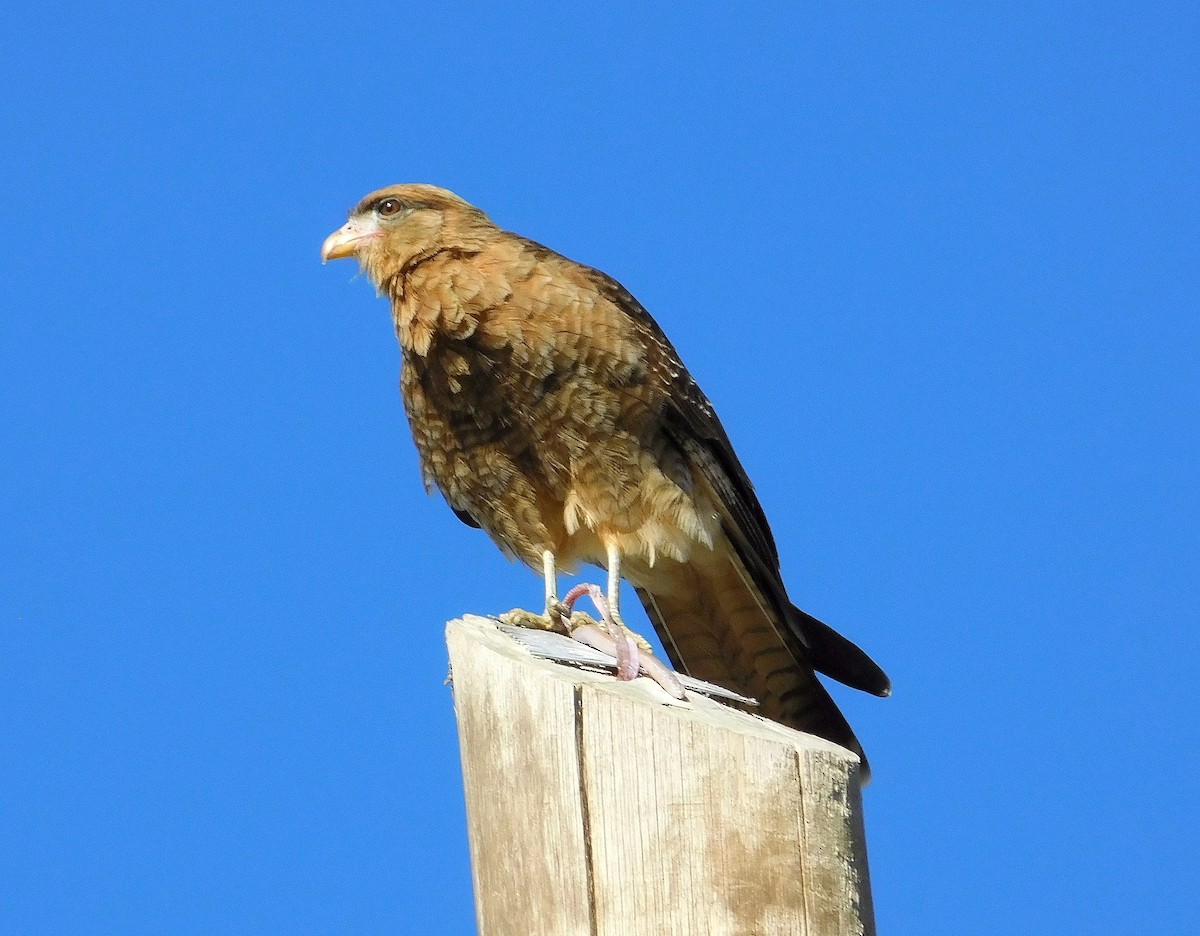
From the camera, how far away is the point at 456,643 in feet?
9.09

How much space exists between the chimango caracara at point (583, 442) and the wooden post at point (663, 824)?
1945 mm

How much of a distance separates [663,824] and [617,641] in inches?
29.1

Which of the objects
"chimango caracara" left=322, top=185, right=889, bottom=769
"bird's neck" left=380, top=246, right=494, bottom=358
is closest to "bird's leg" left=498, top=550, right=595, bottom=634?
"chimango caracara" left=322, top=185, right=889, bottom=769

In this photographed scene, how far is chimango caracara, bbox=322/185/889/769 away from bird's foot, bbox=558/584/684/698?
873 millimetres

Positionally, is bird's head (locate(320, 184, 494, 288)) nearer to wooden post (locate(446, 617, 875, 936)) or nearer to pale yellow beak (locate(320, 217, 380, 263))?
pale yellow beak (locate(320, 217, 380, 263))

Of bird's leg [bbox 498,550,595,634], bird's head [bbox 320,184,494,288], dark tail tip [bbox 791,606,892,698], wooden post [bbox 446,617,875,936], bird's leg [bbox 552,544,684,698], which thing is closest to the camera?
wooden post [bbox 446,617,875,936]

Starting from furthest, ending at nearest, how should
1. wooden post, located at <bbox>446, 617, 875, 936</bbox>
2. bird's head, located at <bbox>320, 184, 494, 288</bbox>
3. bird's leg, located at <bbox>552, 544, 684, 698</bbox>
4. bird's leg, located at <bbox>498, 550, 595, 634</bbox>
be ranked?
1. bird's head, located at <bbox>320, 184, 494, 288</bbox>
2. bird's leg, located at <bbox>498, 550, 595, 634</bbox>
3. bird's leg, located at <bbox>552, 544, 684, 698</bbox>
4. wooden post, located at <bbox>446, 617, 875, 936</bbox>

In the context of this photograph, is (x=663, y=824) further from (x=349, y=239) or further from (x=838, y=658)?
(x=349, y=239)

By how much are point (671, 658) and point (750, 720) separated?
2.41m

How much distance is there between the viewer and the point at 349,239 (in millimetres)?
4770

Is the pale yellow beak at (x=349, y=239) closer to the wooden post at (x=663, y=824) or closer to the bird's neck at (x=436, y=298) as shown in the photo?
the bird's neck at (x=436, y=298)

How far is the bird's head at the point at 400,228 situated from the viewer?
4.51 metres

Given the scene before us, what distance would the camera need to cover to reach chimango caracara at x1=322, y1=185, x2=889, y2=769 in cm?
423

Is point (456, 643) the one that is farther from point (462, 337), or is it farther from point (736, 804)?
point (462, 337)
